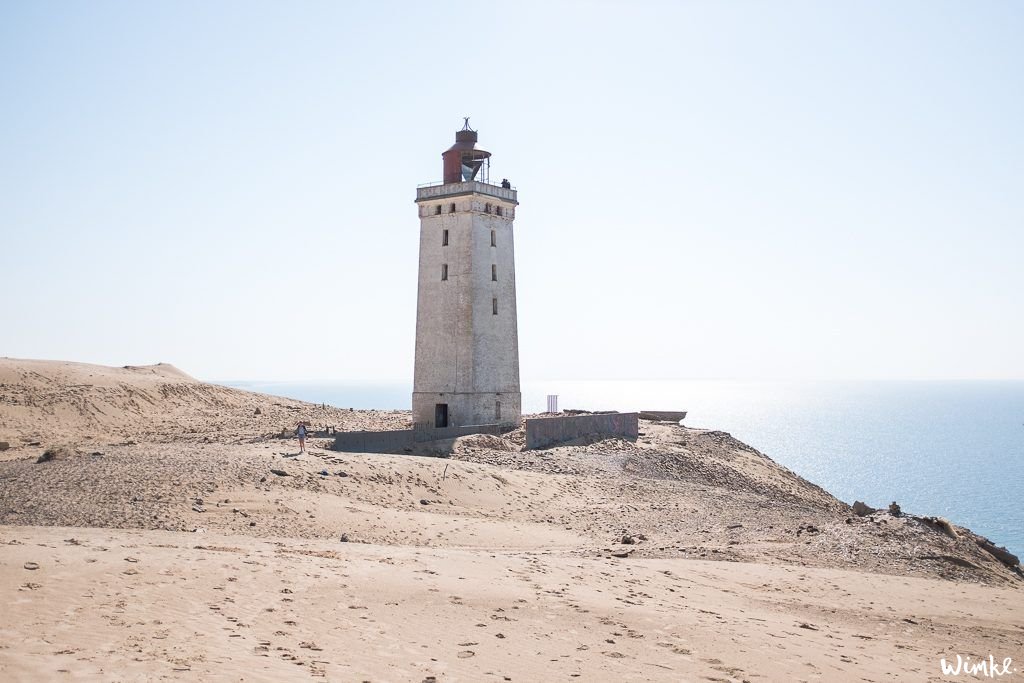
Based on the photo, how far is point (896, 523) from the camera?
1001 inches

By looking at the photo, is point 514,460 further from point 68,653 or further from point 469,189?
point 68,653

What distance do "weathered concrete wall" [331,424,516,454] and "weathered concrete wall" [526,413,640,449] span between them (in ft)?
8.68

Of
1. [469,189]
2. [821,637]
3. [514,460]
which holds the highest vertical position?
[469,189]

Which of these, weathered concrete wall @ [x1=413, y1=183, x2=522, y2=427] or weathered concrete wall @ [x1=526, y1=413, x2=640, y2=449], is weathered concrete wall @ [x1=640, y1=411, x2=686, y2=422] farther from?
weathered concrete wall @ [x1=413, y1=183, x2=522, y2=427]

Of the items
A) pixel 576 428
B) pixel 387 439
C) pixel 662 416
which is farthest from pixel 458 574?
pixel 662 416

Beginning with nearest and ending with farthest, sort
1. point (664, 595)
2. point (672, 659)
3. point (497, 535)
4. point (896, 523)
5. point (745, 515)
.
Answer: point (672, 659) → point (664, 595) → point (497, 535) → point (896, 523) → point (745, 515)

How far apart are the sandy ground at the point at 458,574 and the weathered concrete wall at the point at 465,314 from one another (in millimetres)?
5240

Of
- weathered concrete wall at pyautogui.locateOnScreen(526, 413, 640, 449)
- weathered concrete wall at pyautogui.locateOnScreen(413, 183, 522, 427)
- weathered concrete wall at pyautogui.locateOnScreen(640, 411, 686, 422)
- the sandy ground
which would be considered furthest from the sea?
weathered concrete wall at pyautogui.locateOnScreen(413, 183, 522, 427)

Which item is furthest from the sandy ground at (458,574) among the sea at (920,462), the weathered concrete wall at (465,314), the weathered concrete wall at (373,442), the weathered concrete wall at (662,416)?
the sea at (920,462)

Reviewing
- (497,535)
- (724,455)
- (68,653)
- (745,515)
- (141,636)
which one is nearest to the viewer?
(68,653)

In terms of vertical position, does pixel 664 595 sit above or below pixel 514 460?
below

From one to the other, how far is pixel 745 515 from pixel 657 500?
9.22 ft

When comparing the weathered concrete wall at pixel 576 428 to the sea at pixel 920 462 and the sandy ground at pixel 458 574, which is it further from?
the sea at pixel 920 462

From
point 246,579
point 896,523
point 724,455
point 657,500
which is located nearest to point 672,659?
point 246,579
